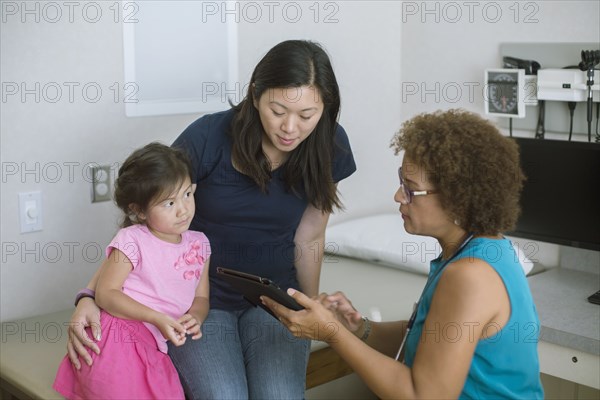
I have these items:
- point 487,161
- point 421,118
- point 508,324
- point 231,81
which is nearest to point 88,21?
point 231,81

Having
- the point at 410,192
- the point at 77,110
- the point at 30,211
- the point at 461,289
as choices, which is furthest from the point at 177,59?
the point at 461,289

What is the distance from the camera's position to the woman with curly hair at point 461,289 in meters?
1.43

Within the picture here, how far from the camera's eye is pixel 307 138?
198cm

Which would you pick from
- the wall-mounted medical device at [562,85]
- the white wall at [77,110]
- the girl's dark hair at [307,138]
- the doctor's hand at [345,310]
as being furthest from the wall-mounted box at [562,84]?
the doctor's hand at [345,310]

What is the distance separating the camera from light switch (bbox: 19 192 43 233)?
87.9 inches

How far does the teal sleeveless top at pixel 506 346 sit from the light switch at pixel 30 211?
4.01ft

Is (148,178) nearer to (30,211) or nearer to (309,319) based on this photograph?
(309,319)

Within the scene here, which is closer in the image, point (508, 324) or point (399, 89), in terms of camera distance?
point (508, 324)

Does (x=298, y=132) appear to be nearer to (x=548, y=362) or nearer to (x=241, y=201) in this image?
(x=241, y=201)

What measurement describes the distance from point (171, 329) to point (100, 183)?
2.68 ft

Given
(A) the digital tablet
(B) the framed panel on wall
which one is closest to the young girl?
(A) the digital tablet

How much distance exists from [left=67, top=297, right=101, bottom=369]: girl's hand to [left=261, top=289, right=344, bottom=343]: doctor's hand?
0.38 metres

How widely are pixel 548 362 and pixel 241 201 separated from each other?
970mm

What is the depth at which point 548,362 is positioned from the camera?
2.23m
